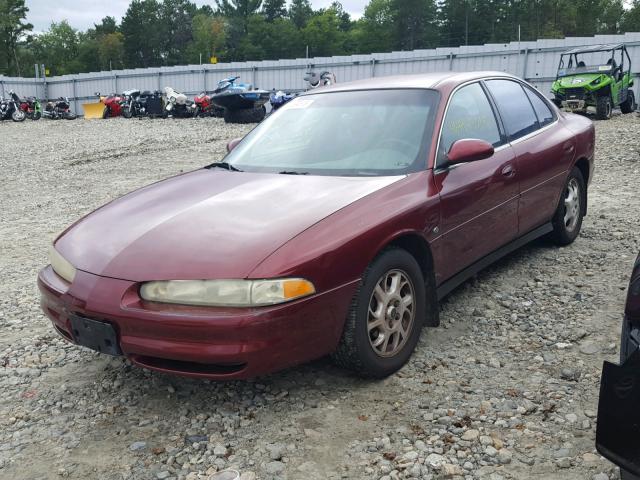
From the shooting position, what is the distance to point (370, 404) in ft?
9.52

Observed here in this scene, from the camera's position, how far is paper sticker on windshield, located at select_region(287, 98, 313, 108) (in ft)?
14.0

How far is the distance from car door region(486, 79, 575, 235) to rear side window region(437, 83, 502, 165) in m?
0.18

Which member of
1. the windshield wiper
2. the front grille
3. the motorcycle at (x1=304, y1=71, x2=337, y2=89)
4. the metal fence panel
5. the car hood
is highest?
the metal fence panel

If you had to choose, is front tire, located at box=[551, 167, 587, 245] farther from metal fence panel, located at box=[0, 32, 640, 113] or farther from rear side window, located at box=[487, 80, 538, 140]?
metal fence panel, located at box=[0, 32, 640, 113]

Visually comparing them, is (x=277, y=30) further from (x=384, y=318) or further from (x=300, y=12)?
(x=384, y=318)

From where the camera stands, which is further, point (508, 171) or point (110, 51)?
point (110, 51)

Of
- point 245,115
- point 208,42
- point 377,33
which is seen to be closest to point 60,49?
point 208,42

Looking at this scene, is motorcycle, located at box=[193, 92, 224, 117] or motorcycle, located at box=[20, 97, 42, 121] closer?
motorcycle, located at box=[193, 92, 224, 117]

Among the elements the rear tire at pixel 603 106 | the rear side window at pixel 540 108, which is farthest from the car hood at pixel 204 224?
the rear tire at pixel 603 106

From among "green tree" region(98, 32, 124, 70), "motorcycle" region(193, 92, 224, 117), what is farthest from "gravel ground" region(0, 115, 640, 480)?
"green tree" region(98, 32, 124, 70)

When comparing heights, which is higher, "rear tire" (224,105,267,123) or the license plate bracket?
"rear tire" (224,105,267,123)

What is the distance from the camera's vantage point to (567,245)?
523cm

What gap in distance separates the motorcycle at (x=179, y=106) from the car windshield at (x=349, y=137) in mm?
21465

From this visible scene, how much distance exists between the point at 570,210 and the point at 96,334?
158 inches
